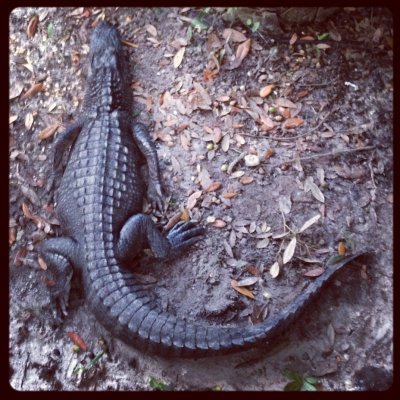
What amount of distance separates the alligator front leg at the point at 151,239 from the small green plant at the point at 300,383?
1232 millimetres

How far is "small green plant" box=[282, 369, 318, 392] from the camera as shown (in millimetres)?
3074

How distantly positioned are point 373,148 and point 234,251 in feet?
4.69

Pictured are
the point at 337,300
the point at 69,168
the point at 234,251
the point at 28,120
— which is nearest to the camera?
the point at 337,300

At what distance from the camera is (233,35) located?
409 centimetres

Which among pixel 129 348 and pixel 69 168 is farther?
pixel 69 168

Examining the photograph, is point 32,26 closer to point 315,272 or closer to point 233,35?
point 233,35

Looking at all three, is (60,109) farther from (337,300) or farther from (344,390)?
(344,390)

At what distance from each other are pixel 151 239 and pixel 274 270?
0.97 metres

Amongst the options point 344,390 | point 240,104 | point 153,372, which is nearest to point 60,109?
point 240,104

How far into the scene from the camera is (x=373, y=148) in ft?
12.2

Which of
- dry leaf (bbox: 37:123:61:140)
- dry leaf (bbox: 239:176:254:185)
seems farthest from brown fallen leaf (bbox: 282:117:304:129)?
dry leaf (bbox: 37:123:61:140)

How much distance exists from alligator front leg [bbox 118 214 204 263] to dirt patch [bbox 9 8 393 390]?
10cm

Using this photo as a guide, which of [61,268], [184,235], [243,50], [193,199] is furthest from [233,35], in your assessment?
[61,268]

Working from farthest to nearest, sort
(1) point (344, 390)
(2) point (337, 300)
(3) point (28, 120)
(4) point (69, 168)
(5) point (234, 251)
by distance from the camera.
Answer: (3) point (28, 120)
(4) point (69, 168)
(5) point (234, 251)
(2) point (337, 300)
(1) point (344, 390)
